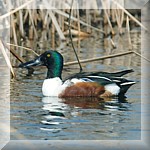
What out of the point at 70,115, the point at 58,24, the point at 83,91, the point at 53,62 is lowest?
the point at 70,115

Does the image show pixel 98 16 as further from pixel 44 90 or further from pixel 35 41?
pixel 44 90

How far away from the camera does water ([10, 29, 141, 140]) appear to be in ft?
16.5

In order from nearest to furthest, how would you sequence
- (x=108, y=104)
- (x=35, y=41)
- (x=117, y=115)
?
1. (x=117, y=115)
2. (x=108, y=104)
3. (x=35, y=41)

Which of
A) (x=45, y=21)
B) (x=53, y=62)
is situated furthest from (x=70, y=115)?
(x=45, y=21)

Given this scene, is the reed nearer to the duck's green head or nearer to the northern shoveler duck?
the duck's green head

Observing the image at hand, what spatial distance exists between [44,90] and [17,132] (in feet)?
7.26

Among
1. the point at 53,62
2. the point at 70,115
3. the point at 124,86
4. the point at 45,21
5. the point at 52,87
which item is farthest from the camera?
the point at 45,21

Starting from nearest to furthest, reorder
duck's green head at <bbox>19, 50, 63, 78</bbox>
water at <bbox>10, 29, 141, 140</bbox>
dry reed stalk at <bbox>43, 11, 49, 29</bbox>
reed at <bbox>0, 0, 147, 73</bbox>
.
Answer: water at <bbox>10, 29, 141, 140</bbox> → duck's green head at <bbox>19, 50, 63, 78</bbox> → reed at <bbox>0, 0, 147, 73</bbox> → dry reed stalk at <bbox>43, 11, 49, 29</bbox>

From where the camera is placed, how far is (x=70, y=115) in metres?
5.82

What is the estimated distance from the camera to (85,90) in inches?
281

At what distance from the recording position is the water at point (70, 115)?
5.04m

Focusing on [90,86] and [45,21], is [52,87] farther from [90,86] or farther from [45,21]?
[45,21]

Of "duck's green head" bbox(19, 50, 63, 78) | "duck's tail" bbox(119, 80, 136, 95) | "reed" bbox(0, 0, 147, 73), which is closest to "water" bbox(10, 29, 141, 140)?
"duck's tail" bbox(119, 80, 136, 95)

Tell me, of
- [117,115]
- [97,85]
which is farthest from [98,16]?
[117,115]
